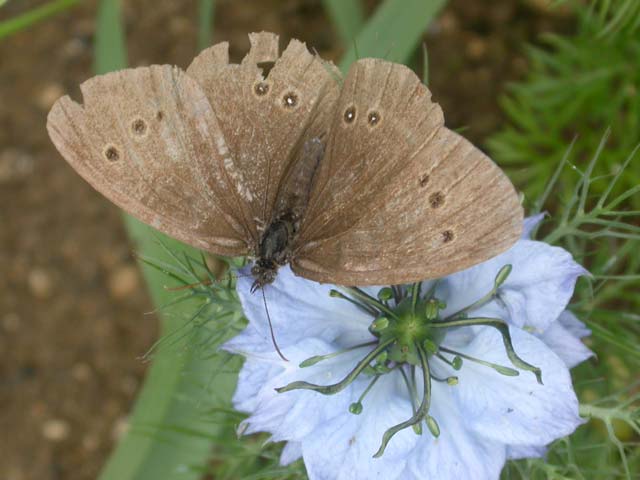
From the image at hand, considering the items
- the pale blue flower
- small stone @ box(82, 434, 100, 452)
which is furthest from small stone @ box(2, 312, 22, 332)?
the pale blue flower

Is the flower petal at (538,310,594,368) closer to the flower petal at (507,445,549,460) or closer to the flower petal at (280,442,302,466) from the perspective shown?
the flower petal at (507,445,549,460)

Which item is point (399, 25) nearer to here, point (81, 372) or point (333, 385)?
point (333, 385)

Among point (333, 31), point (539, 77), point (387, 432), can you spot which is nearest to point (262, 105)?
point (387, 432)

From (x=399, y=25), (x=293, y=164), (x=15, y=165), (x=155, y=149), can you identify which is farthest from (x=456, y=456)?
(x=15, y=165)

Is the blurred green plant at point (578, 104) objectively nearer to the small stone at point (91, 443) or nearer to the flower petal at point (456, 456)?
the flower petal at point (456, 456)

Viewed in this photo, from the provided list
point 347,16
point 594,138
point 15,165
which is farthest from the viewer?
point 15,165

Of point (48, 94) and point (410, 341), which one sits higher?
point (48, 94)
